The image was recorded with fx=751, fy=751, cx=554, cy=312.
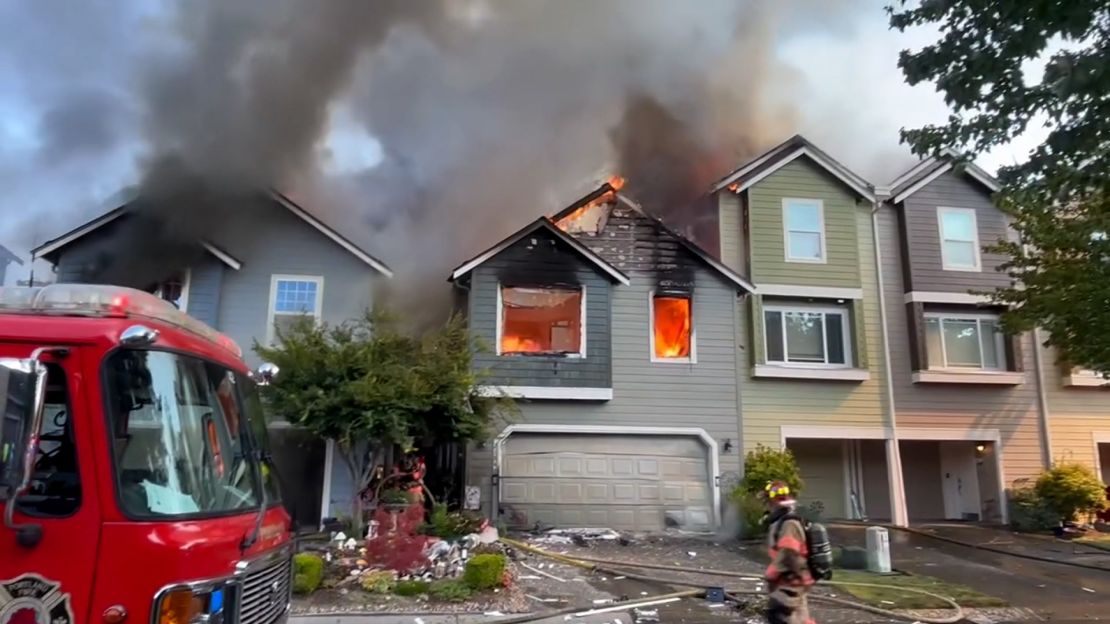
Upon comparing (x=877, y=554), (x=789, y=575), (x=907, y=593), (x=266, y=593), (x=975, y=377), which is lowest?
(x=907, y=593)

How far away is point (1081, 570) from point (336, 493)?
11.8 metres

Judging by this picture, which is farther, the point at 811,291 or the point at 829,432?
the point at 811,291

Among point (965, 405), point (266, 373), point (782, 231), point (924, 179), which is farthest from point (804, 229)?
point (266, 373)

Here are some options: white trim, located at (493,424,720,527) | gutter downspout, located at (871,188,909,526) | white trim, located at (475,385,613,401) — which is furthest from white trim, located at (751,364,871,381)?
white trim, located at (475,385,613,401)

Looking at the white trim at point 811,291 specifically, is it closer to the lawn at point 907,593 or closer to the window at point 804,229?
the window at point 804,229

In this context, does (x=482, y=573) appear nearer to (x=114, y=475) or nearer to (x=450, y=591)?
(x=450, y=591)

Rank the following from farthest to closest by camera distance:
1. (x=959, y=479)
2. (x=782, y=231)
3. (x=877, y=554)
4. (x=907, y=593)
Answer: (x=959, y=479)
(x=782, y=231)
(x=877, y=554)
(x=907, y=593)

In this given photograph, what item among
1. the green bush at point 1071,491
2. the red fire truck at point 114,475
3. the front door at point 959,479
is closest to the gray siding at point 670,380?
the front door at point 959,479

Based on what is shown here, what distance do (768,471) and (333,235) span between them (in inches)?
364

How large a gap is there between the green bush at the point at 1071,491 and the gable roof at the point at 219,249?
→ 1370 cm

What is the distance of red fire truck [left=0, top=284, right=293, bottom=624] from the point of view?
2938 mm

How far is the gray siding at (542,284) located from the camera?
13828mm

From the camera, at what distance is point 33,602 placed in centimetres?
294

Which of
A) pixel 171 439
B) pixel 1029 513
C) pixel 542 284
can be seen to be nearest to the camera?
pixel 171 439
